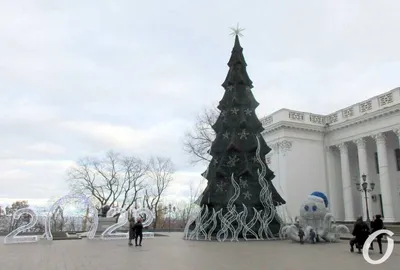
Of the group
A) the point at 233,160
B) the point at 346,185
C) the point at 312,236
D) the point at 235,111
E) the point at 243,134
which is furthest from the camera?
the point at 346,185

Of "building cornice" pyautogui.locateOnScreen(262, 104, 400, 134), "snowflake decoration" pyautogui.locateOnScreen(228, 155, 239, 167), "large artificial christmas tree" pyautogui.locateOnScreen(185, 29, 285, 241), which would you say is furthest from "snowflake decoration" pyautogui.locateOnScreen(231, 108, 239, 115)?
"building cornice" pyautogui.locateOnScreen(262, 104, 400, 134)

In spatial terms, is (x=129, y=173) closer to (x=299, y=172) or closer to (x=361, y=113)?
(x=299, y=172)

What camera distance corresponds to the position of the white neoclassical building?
37406 mm

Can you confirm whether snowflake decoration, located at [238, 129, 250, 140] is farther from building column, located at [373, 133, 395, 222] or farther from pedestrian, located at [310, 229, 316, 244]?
building column, located at [373, 133, 395, 222]

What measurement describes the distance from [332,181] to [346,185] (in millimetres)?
2737

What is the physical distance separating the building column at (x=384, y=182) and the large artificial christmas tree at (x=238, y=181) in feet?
57.7

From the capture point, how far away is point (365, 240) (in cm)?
1380

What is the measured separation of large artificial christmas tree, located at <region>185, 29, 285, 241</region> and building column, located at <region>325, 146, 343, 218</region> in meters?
22.0

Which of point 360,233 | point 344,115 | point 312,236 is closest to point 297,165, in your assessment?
point 344,115

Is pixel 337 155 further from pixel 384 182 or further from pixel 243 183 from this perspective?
pixel 243 183

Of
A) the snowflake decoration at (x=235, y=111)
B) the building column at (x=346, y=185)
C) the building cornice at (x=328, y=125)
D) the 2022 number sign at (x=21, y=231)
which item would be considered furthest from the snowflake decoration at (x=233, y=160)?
the building column at (x=346, y=185)

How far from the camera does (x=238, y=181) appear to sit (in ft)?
71.7

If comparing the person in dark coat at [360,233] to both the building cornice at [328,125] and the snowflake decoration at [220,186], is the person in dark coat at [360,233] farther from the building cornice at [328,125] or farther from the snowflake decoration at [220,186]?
the building cornice at [328,125]

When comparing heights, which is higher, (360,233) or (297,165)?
(297,165)
